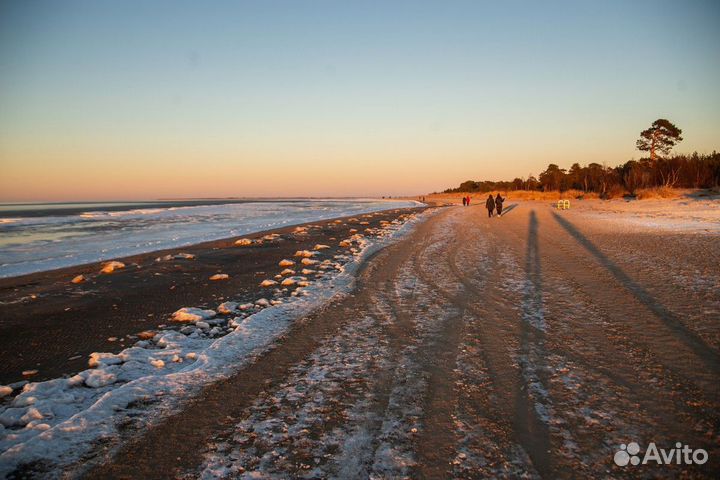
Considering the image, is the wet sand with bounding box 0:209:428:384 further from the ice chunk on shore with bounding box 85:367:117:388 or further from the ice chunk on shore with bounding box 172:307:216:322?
the ice chunk on shore with bounding box 85:367:117:388

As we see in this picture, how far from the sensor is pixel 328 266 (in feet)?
32.9

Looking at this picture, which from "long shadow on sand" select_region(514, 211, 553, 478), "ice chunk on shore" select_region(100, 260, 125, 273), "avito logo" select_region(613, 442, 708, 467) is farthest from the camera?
"ice chunk on shore" select_region(100, 260, 125, 273)

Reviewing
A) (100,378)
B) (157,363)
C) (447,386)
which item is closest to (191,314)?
(157,363)

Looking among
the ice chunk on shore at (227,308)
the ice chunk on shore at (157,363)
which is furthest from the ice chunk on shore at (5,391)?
the ice chunk on shore at (227,308)

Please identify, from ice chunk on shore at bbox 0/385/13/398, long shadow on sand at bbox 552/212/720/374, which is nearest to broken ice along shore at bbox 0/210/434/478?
ice chunk on shore at bbox 0/385/13/398

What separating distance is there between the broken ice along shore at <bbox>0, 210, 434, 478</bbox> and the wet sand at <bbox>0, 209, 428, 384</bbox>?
400mm

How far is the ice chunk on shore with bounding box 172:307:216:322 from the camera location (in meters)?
5.85

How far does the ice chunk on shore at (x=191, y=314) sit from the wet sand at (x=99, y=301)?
7.1 inches

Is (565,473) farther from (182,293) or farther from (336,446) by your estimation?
(182,293)

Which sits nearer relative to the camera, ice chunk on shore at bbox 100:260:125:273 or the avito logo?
the avito logo

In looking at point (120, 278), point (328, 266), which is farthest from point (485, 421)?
point (120, 278)

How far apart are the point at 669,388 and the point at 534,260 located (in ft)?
23.8

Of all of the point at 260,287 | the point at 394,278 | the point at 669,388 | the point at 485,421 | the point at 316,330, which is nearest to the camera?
the point at 485,421

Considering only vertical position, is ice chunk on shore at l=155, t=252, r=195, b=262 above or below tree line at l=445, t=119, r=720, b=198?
below
